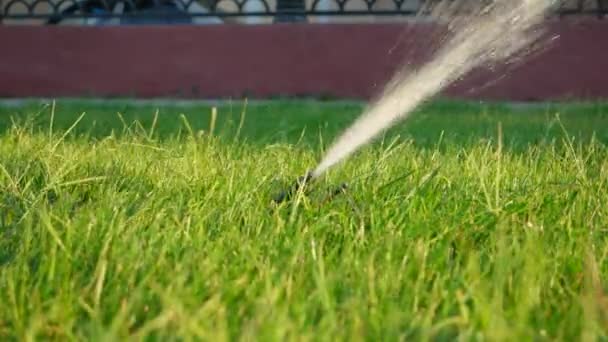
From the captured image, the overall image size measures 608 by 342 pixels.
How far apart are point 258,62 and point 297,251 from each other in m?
6.27

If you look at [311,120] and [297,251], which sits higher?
[297,251]

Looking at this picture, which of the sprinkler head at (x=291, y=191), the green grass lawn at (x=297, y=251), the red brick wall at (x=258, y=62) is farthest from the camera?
the red brick wall at (x=258, y=62)

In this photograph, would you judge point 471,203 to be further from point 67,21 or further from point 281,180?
point 67,21

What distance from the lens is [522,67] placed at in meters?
7.72

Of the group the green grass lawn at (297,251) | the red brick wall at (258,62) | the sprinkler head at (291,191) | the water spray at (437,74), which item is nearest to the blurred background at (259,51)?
the red brick wall at (258,62)

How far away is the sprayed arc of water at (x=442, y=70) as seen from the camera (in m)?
2.63

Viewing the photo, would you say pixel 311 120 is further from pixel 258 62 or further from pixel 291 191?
pixel 291 191

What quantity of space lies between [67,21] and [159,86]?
92 cm

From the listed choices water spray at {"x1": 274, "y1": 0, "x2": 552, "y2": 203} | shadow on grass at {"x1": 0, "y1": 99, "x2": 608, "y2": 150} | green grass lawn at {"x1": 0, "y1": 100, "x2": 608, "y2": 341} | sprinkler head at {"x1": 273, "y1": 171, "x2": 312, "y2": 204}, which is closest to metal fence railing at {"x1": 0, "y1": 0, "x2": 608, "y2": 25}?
shadow on grass at {"x1": 0, "y1": 99, "x2": 608, "y2": 150}

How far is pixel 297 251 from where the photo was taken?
5.33ft

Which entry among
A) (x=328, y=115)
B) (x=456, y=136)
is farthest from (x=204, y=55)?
(x=456, y=136)

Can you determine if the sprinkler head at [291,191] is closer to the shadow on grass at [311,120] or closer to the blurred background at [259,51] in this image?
the shadow on grass at [311,120]

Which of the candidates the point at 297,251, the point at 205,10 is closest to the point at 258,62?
the point at 205,10

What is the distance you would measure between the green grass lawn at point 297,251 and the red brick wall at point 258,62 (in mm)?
4749
